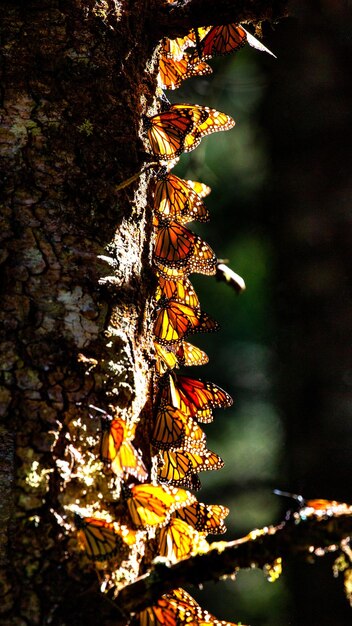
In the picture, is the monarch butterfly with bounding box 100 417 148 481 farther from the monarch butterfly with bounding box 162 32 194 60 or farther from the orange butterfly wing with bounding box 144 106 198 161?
the monarch butterfly with bounding box 162 32 194 60

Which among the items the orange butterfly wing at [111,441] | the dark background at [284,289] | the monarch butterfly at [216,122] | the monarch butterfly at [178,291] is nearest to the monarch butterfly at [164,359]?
the monarch butterfly at [178,291]

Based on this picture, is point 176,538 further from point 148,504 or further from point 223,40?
point 223,40

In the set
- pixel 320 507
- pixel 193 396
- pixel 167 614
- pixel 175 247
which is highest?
pixel 175 247

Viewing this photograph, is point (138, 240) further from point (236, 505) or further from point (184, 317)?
point (236, 505)

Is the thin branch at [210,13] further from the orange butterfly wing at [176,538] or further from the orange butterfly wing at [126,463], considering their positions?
the orange butterfly wing at [176,538]

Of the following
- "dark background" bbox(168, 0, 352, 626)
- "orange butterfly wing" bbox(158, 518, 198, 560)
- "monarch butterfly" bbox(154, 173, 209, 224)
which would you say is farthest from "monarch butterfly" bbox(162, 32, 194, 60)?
"dark background" bbox(168, 0, 352, 626)

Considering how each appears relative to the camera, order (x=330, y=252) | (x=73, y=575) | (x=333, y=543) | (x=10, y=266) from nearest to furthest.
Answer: (x=333, y=543) < (x=73, y=575) < (x=10, y=266) < (x=330, y=252)

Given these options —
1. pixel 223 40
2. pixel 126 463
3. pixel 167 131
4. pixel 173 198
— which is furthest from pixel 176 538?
pixel 223 40

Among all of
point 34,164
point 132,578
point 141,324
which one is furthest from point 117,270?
point 132,578
